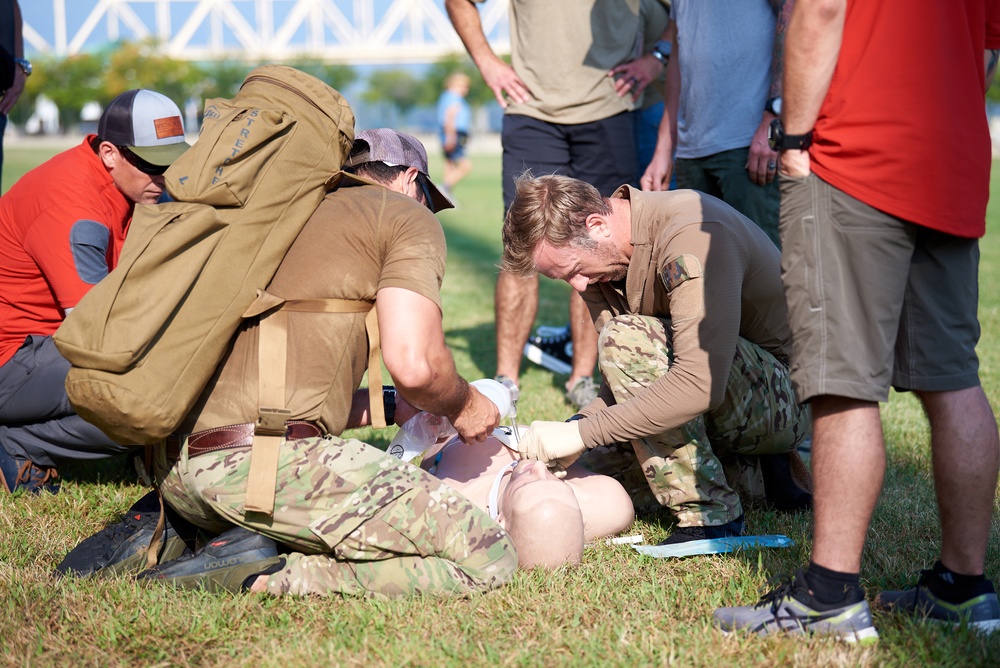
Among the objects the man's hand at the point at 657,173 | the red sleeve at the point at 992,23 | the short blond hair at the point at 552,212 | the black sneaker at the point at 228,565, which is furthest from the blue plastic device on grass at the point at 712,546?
the man's hand at the point at 657,173

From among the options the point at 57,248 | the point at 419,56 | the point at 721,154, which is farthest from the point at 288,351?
the point at 419,56

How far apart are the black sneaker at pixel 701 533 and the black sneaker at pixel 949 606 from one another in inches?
24.8

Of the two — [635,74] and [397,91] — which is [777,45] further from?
[397,91]

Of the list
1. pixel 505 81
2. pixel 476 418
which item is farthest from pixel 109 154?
pixel 505 81

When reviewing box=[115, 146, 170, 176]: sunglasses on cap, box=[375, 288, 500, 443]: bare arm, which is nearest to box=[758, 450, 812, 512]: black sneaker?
box=[375, 288, 500, 443]: bare arm

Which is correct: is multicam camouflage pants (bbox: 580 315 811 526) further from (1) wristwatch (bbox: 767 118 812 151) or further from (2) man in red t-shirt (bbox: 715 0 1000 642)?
(1) wristwatch (bbox: 767 118 812 151)

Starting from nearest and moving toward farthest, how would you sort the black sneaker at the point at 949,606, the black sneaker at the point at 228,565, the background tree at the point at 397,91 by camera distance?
the black sneaker at the point at 949,606 < the black sneaker at the point at 228,565 < the background tree at the point at 397,91

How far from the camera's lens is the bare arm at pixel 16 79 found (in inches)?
201

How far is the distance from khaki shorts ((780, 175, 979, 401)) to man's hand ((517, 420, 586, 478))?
3.21 ft

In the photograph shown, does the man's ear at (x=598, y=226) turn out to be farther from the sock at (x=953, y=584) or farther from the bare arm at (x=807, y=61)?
the sock at (x=953, y=584)

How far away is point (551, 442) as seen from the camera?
10.6 ft

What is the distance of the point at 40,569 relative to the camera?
119 inches

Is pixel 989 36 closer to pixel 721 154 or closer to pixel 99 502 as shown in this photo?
pixel 721 154

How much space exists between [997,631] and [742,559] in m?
0.78
